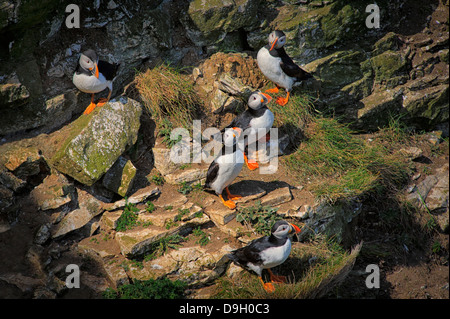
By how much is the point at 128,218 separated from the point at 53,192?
103 centimetres

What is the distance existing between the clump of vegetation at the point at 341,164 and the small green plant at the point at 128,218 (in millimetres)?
2512

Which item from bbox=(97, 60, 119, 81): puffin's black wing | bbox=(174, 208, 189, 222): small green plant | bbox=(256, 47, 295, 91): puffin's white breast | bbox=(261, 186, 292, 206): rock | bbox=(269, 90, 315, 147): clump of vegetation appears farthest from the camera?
bbox=(269, 90, 315, 147): clump of vegetation

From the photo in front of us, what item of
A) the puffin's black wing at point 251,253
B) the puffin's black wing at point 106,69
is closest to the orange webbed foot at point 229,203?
the puffin's black wing at point 251,253

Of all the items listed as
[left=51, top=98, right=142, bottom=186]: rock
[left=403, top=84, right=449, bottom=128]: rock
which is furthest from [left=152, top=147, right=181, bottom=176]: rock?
[left=403, top=84, right=449, bottom=128]: rock

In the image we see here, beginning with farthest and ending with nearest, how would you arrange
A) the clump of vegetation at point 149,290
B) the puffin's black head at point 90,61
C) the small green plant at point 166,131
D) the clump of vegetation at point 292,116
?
the clump of vegetation at point 292,116 < the small green plant at point 166,131 < the puffin's black head at point 90,61 < the clump of vegetation at point 149,290

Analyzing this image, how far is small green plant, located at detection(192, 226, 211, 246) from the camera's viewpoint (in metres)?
5.23

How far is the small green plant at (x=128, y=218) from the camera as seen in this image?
5.30m

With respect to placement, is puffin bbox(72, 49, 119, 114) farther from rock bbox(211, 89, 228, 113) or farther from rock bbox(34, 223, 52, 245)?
rock bbox(34, 223, 52, 245)

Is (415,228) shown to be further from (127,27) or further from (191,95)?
(127,27)

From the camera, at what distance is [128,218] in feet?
17.7

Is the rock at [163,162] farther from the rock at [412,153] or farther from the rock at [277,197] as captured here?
the rock at [412,153]

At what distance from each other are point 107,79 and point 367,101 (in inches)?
195

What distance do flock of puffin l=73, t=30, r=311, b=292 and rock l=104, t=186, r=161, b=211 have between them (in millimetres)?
750

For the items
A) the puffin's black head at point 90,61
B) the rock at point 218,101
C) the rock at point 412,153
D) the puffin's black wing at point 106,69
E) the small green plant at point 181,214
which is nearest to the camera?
the small green plant at point 181,214
